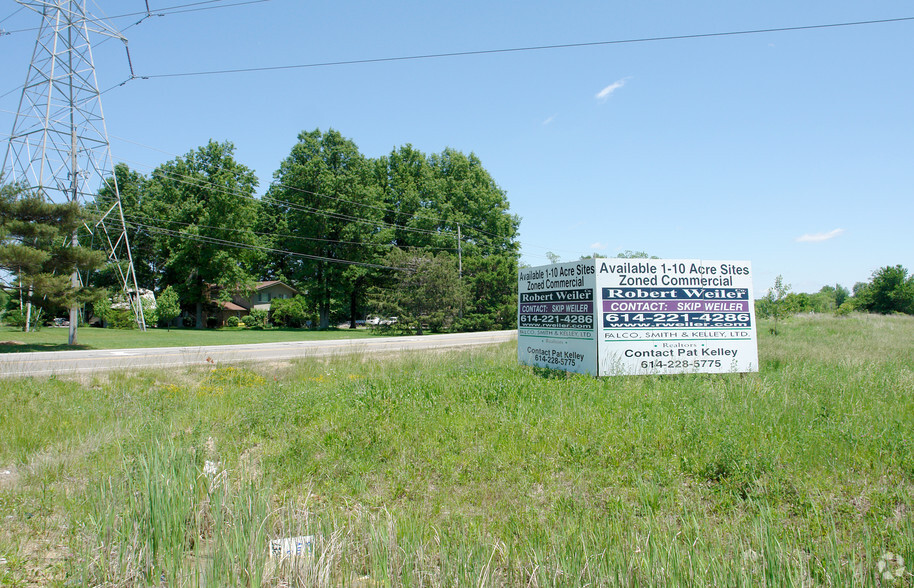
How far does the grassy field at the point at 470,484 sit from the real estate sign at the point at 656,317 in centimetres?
120

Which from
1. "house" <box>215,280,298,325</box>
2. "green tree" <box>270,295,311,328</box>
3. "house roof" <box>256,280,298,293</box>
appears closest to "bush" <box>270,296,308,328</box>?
"green tree" <box>270,295,311,328</box>

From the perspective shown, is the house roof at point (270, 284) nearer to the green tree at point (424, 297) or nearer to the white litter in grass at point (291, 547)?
the green tree at point (424, 297)

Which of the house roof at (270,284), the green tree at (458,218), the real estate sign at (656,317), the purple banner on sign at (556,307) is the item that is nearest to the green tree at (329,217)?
the green tree at (458,218)

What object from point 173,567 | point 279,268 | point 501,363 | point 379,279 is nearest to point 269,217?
point 279,268

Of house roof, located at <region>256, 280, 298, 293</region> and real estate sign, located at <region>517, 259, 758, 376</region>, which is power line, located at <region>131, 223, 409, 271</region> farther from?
real estate sign, located at <region>517, 259, 758, 376</region>

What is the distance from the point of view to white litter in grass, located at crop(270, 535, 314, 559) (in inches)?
143

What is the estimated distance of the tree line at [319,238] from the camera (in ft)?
146

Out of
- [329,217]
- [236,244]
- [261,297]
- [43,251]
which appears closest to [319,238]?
[329,217]

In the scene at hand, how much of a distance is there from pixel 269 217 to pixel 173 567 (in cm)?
5708

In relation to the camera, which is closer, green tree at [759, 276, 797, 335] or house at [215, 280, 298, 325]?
green tree at [759, 276, 797, 335]

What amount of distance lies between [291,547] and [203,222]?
49.1m

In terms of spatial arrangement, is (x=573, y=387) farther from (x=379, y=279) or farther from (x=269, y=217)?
(x=269, y=217)

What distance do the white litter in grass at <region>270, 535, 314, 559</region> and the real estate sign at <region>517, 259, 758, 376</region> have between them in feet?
25.5

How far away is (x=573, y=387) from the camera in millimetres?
9320
